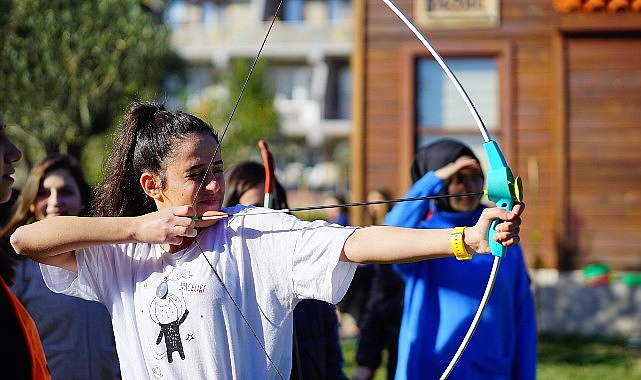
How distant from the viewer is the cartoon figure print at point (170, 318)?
7.57 ft

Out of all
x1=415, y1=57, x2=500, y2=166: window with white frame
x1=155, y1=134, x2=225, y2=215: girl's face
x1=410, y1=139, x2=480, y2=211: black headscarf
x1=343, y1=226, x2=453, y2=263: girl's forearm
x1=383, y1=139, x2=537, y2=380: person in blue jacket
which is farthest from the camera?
x1=415, y1=57, x2=500, y2=166: window with white frame

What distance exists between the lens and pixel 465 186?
11.8ft

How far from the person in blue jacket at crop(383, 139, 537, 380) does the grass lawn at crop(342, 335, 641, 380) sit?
3.88m

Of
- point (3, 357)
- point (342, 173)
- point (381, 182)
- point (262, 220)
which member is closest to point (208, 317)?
point (262, 220)

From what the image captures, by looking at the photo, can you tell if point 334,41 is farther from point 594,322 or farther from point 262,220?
point 262,220

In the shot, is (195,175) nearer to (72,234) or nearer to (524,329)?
(72,234)

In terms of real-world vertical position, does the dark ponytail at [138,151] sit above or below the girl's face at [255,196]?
above

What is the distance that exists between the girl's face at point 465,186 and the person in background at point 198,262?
52.3 inches

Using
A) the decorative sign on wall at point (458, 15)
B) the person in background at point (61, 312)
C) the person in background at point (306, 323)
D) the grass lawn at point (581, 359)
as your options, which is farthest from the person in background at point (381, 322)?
the decorative sign on wall at point (458, 15)

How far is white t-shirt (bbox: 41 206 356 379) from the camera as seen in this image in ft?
7.36

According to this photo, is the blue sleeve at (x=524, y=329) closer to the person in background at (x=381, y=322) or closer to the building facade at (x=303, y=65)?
the person in background at (x=381, y=322)

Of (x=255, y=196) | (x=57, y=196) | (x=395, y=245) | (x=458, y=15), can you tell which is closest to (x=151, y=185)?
(x=395, y=245)

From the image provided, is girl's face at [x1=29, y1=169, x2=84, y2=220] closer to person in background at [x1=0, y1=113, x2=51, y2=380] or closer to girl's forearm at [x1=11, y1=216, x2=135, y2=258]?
person in background at [x1=0, y1=113, x2=51, y2=380]

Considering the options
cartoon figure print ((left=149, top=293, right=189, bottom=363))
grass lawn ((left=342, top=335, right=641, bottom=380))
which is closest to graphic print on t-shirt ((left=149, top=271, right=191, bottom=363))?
cartoon figure print ((left=149, top=293, right=189, bottom=363))
